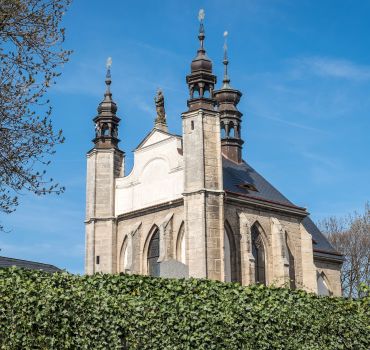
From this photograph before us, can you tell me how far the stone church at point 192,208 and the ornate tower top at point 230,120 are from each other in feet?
0.56

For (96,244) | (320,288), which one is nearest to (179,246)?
(96,244)

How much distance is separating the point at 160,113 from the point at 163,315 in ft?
89.5

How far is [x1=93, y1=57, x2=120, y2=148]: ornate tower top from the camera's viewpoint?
3975 centimetres

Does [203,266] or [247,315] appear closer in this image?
[247,315]

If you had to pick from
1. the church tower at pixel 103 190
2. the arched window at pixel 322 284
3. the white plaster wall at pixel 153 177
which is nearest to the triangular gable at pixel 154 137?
the white plaster wall at pixel 153 177

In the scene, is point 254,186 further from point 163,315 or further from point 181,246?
point 163,315

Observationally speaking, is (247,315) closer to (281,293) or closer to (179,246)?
(281,293)

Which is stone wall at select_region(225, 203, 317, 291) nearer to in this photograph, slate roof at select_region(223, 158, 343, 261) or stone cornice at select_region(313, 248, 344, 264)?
slate roof at select_region(223, 158, 343, 261)

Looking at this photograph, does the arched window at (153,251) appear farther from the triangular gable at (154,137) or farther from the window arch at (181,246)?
the triangular gable at (154,137)

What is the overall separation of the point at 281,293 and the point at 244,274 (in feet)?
61.9

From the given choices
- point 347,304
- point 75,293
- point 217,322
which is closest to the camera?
point 75,293

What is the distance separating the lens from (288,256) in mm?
37469

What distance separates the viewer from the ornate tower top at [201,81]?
3453cm

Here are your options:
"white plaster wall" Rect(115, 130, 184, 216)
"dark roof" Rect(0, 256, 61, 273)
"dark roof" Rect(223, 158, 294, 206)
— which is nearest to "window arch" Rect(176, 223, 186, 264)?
"white plaster wall" Rect(115, 130, 184, 216)
